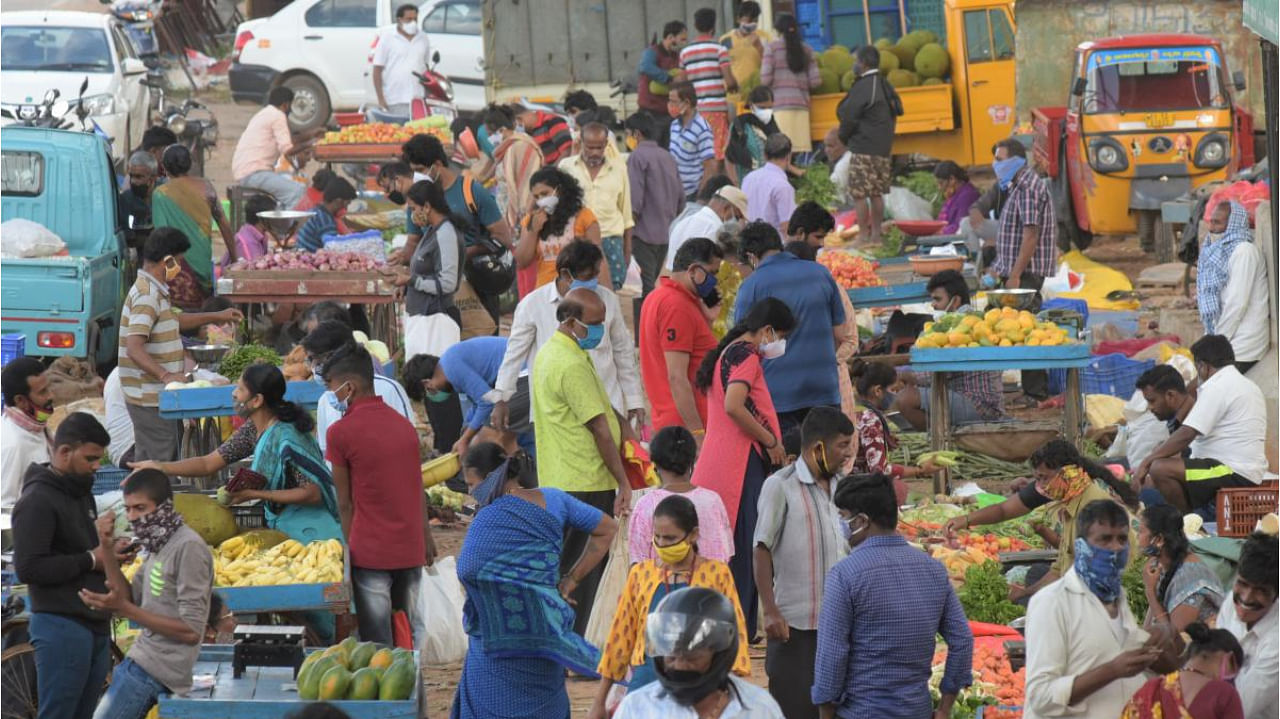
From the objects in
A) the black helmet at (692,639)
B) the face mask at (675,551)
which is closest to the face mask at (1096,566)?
the face mask at (675,551)

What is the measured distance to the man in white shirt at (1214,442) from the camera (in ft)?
31.7

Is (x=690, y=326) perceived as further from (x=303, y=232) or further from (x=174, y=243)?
(x=303, y=232)

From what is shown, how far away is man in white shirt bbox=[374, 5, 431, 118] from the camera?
20422mm

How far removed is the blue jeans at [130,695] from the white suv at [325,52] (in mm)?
17712

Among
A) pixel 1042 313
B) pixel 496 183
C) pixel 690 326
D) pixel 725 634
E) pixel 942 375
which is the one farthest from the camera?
pixel 496 183

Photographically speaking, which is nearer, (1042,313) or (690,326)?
(690,326)

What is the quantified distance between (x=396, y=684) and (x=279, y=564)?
58.9 inches

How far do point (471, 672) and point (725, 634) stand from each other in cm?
200

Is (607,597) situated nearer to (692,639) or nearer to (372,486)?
(372,486)

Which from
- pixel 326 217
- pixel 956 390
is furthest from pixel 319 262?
pixel 956 390

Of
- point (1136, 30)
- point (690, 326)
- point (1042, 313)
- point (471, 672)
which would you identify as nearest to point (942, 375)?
point (1042, 313)

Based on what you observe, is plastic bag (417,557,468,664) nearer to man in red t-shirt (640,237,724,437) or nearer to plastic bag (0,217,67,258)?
man in red t-shirt (640,237,724,437)

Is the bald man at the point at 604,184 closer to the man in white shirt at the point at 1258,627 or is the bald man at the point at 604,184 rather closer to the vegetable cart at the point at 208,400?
the vegetable cart at the point at 208,400

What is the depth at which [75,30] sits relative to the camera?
62.5 ft
